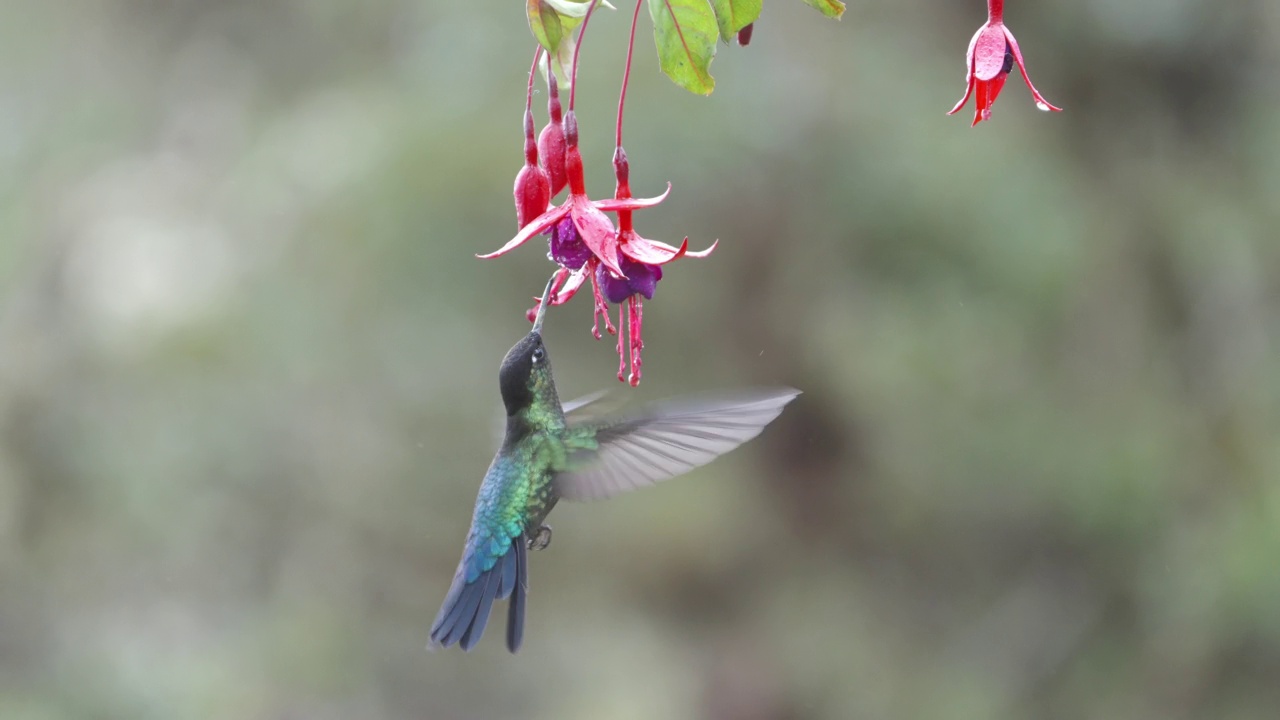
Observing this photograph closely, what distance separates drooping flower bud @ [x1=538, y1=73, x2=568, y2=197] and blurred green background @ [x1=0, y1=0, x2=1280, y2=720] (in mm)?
1424

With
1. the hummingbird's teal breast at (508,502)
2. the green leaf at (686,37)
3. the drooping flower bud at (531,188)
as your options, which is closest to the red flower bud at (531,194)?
the drooping flower bud at (531,188)

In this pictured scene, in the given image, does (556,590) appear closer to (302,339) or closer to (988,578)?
(302,339)

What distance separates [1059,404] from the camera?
2580mm

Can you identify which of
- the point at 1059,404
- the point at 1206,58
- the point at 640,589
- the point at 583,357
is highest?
the point at 1206,58

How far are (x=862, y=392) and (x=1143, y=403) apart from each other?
1.95 feet

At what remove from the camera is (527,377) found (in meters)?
0.91

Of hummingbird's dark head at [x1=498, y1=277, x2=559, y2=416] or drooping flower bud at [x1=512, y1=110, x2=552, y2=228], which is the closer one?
drooping flower bud at [x1=512, y1=110, x2=552, y2=228]

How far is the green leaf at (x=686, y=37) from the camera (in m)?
0.74

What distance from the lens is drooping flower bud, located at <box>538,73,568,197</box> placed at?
77cm

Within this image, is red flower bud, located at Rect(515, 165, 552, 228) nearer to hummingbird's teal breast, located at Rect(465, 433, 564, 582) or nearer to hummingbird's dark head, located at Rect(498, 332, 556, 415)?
hummingbird's dark head, located at Rect(498, 332, 556, 415)

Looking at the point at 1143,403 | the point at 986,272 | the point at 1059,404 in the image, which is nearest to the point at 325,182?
the point at 986,272

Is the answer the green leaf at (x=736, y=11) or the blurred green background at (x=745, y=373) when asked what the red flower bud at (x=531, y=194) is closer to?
the green leaf at (x=736, y=11)

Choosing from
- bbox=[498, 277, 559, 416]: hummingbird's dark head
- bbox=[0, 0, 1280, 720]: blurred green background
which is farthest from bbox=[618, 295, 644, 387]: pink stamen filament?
bbox=[0, 0, 1280, 720]: blurred green background

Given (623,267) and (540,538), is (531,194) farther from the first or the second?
A: (540,538)
